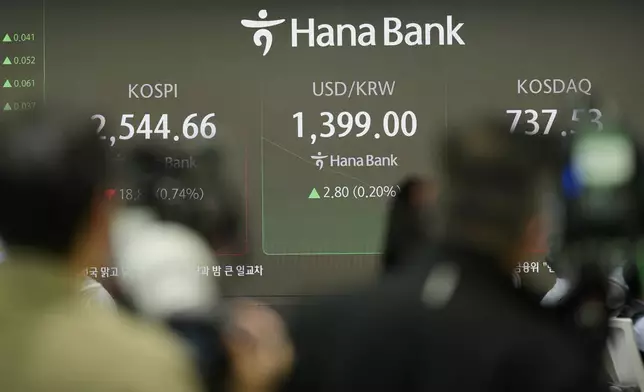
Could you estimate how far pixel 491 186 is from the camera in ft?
5.64

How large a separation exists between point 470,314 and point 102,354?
69cm

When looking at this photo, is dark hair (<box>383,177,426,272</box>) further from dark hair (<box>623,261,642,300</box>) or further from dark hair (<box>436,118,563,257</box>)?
dark hair (<box>436,118,563,257</box>)

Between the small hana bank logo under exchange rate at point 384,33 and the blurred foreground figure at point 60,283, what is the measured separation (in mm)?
3789

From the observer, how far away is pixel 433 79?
5086 mm

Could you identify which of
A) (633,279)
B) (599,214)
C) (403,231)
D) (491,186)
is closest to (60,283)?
(491,186)

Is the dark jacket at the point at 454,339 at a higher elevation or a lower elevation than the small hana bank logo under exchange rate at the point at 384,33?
lower

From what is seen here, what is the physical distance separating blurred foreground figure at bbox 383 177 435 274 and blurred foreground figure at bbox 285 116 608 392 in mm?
1159

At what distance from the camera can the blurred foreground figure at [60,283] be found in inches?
49.3

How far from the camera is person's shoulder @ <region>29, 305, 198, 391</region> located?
1246 mm

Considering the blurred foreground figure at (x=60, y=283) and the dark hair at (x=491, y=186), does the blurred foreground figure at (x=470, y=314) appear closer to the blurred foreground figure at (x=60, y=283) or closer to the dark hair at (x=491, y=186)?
the dark hair at (x=491, y=186)

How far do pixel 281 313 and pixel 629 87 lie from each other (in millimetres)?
2250

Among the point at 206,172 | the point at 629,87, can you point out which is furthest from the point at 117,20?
the point at 629,87

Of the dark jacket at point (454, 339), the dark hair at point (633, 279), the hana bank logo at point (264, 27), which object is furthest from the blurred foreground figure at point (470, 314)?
the hana bank logo at point (264, 27)

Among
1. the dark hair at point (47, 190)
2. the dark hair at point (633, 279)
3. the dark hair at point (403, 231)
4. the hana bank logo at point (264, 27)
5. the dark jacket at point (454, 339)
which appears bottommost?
the dark hair at point (633, 279)
